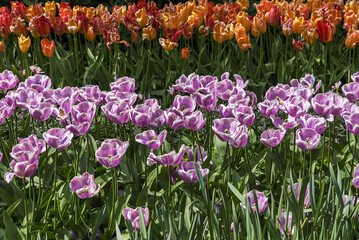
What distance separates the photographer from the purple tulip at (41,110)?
6.82ft

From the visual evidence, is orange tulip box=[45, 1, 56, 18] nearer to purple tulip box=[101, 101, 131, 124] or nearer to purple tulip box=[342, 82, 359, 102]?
purple tulip box=[101, 101, 131, 124]

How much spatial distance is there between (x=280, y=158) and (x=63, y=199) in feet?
3.20

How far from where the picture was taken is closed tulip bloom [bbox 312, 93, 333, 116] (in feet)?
6.76

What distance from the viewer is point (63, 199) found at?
2.11 m

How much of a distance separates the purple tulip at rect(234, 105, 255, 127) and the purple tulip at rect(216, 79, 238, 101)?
0.34 m

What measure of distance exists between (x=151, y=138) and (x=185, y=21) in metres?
2.56

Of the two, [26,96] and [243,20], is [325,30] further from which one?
[26,96]

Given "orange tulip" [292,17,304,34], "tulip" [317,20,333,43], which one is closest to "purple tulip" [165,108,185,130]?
"tulip" [317,20,333,43]

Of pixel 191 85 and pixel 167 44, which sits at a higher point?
pixel 191 85

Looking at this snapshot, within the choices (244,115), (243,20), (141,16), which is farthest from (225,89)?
(141,16)

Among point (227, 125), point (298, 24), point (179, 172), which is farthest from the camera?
point (298, 24)

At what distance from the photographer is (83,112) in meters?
2.07

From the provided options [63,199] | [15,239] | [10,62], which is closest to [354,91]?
[63,199]

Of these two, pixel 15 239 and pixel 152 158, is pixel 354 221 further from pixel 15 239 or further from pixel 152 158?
pixel 15 239
